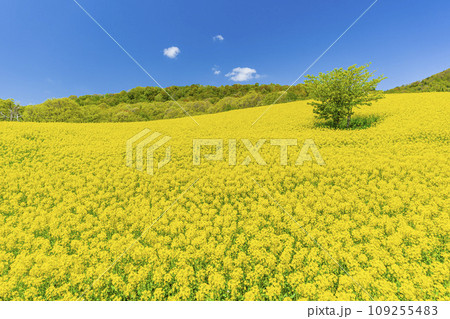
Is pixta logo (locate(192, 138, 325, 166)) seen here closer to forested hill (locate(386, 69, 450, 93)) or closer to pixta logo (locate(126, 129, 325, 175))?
pixta logo (locate(126, 129, 325, 175))

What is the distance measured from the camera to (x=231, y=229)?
660 centimetres

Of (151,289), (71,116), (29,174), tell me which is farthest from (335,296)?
(71,116)

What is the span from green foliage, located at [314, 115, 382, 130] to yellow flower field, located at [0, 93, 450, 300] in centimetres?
770

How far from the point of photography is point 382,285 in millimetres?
4465

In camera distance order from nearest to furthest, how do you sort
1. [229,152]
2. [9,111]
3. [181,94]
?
[229,152]
[9,111]
[181,94]

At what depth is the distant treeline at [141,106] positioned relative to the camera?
5038 cm

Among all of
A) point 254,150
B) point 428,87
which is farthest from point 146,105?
point 428,87

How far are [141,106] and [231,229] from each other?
210 feet

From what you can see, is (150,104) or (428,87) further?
(150,104)

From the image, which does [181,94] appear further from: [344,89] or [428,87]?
[428,87]

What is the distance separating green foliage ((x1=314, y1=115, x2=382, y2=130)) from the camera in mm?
20250

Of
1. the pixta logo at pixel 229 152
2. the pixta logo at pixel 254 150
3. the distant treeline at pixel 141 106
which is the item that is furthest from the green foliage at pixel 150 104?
the pixta logo at pixel 229 152

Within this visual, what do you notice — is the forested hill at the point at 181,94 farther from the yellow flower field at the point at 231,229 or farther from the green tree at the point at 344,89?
the yellow flower field at the point at 231,229

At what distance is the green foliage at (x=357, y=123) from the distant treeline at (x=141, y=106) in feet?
65.8
